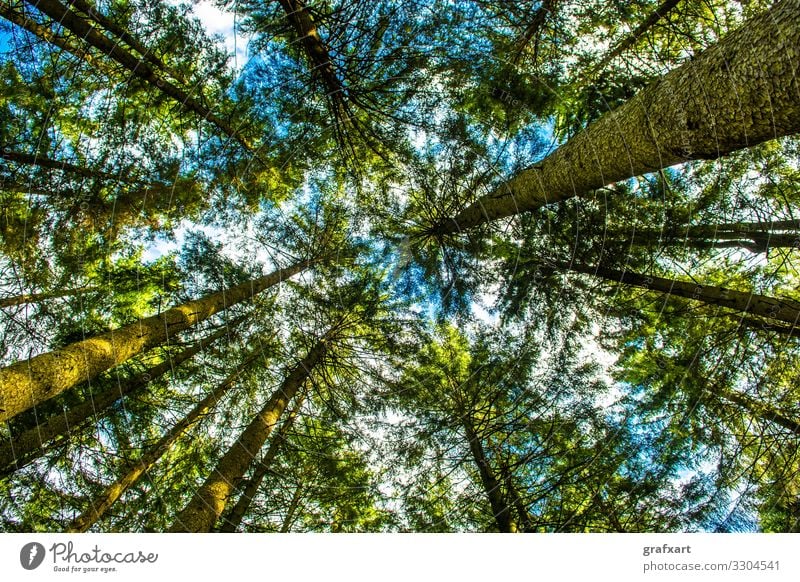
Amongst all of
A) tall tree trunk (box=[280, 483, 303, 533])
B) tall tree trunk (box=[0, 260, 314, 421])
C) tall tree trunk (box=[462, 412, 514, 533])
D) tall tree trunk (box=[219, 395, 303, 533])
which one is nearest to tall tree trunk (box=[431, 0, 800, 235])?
tall tree trunk (box=[462, 412, 514, 533])

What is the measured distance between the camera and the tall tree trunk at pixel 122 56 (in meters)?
3.75

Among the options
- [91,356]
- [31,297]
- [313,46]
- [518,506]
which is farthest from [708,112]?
[31,297]

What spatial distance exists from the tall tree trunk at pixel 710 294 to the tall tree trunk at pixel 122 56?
5.49 meters

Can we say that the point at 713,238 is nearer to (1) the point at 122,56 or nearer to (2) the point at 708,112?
(2) the point at 708,112

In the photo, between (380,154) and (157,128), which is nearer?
(157,128)

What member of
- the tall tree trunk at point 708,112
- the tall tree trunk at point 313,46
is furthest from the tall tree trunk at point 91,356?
the tall tree trunk at point 708,112

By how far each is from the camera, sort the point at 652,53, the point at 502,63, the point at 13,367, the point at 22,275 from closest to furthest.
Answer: the point at 13,367, the point at 652,53, the point at 502,63, the point at 22,275

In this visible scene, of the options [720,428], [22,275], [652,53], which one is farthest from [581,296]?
[22,275]

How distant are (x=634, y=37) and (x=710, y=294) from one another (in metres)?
3.28

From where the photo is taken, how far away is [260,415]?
5.10 meters

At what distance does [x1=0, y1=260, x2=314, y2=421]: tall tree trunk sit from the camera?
2.80m

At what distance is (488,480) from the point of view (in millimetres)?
4781

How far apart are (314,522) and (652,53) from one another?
7715mm
